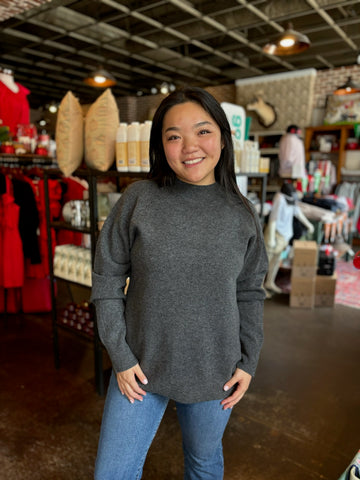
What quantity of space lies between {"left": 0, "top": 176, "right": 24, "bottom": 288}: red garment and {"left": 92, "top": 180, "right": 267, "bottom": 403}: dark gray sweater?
8.64 ft

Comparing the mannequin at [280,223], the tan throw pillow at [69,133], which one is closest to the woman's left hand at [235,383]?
the tan throw pillow at [69,133]

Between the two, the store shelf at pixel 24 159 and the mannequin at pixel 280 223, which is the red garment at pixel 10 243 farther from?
the mannequin at pixel 280 223

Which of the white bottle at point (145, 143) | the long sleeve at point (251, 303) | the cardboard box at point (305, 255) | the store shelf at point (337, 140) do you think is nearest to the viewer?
the long sleeve at point (251, 303)

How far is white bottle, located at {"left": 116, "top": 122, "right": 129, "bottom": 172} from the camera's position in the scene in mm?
2203

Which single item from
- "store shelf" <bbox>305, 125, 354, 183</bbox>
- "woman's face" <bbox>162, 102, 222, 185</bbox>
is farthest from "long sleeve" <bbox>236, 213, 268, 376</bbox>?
"store shelf" <bbox>305, 125, 354, 183</bbox>

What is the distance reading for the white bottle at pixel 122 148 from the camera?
2203 millimetres

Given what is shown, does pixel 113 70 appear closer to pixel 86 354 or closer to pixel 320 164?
pixel 320 164

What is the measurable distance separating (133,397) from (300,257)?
344 cm

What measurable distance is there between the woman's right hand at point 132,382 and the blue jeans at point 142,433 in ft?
0.08

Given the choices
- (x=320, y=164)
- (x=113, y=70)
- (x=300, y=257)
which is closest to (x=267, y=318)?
(x=300, y=257)

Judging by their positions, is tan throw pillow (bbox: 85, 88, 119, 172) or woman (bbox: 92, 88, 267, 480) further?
tan throw pillow (bbox: 85, 88, 119, 172)

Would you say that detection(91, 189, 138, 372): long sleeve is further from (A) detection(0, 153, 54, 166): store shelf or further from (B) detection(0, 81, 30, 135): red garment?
(B) detection(0, 81, 30, 135): red garment

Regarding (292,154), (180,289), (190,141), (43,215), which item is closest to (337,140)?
(292,154)

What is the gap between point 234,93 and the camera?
9.63 m
